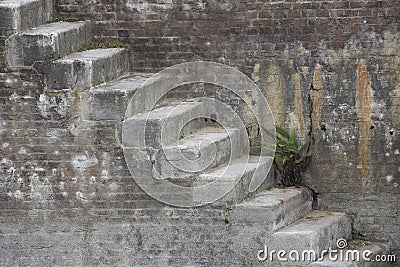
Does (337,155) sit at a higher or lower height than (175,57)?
lower

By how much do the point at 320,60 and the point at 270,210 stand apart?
138cm

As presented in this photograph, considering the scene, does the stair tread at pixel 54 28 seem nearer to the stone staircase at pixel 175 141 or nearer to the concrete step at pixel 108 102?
the stone staircase at pixel 175 141

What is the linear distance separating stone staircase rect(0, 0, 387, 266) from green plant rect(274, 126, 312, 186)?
25 cm

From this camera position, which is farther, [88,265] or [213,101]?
[213,101]

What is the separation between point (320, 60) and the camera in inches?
321

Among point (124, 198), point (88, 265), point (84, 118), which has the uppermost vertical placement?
point (84, 118)

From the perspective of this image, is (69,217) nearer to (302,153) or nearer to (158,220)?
(158,220)

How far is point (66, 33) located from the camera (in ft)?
25.9

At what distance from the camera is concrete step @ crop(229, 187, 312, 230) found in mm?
7453

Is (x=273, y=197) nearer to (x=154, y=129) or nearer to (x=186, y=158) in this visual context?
(x=186, y=158)

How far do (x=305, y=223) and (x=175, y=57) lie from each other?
1.66 metres

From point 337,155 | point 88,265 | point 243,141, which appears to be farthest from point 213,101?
point 88,265

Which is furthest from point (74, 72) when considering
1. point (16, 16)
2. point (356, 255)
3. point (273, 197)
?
point (356, 255)

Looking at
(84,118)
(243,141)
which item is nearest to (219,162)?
(243,141)
